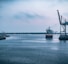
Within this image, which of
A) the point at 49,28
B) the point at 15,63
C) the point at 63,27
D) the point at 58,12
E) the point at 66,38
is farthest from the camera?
the point at 49,28

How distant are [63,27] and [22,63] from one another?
2435 inches

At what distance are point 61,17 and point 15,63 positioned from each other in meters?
67.0

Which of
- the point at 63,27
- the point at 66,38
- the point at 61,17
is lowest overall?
the point at 66,38

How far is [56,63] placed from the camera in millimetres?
17281

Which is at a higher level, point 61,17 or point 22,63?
point 61,17

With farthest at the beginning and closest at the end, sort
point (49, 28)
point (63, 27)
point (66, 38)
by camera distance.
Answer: point (49, 28), point (63, 27), point (66, 38)

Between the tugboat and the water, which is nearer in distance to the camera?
the water

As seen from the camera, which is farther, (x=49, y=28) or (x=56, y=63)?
(x=49, y=28)

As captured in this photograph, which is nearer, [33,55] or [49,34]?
[33,55]

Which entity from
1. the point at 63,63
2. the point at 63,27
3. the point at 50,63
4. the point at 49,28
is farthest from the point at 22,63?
the point at 49,28

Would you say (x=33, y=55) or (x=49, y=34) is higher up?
(x=49, y=34)

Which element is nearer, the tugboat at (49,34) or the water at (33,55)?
the water at (33,55)

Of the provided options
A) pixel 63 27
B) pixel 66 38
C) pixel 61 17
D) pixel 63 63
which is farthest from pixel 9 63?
pixel 61 17

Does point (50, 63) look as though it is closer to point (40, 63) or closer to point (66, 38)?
point (40, 63)
